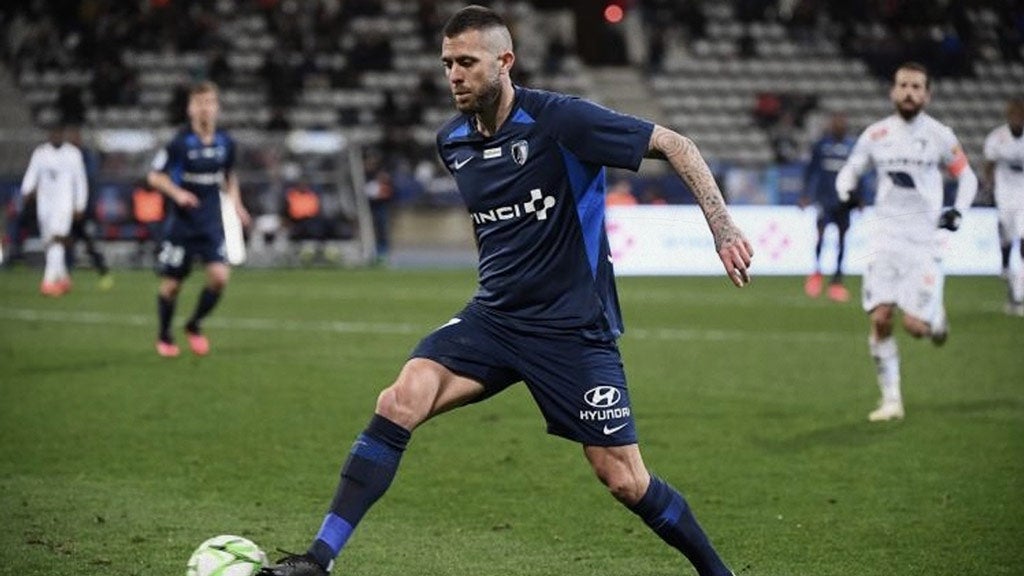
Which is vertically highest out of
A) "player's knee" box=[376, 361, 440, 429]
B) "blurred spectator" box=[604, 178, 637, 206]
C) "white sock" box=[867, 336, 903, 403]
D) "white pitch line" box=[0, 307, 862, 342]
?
"player's knee" box=[376, 361, 440, 429]

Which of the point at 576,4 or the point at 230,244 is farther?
the point at 576,4

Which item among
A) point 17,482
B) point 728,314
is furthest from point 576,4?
point 17,482

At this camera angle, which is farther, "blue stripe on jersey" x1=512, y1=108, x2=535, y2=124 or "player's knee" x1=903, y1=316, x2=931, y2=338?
"player's knee" x1=903, y1=316, x2=931, y2=338

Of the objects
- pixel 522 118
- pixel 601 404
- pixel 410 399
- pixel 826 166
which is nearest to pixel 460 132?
pixel 522 118

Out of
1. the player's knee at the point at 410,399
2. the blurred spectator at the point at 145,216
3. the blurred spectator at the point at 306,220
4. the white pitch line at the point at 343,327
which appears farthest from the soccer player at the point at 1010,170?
the blurred spectator at the point at 145,216

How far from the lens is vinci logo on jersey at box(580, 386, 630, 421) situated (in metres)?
5.84

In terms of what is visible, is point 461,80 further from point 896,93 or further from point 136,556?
point 896,93

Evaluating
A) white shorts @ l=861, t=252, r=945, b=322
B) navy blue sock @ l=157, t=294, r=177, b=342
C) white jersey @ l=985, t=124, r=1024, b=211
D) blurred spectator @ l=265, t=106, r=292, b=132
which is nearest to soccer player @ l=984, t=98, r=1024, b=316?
white jersey @ l=985, t=124, r=1024, b=211

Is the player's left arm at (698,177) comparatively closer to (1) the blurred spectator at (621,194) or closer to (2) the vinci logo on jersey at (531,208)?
(2) the vinci logo on jersey at (531,208)

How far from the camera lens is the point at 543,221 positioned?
596 cm

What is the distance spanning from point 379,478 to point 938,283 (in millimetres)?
6825

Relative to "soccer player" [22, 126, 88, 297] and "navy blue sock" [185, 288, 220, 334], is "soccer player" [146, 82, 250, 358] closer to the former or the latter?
"navy blue sock" [185, 288, 220, 334]

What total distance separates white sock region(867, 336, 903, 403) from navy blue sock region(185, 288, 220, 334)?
644 centimetres

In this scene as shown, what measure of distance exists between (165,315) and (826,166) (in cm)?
1173
